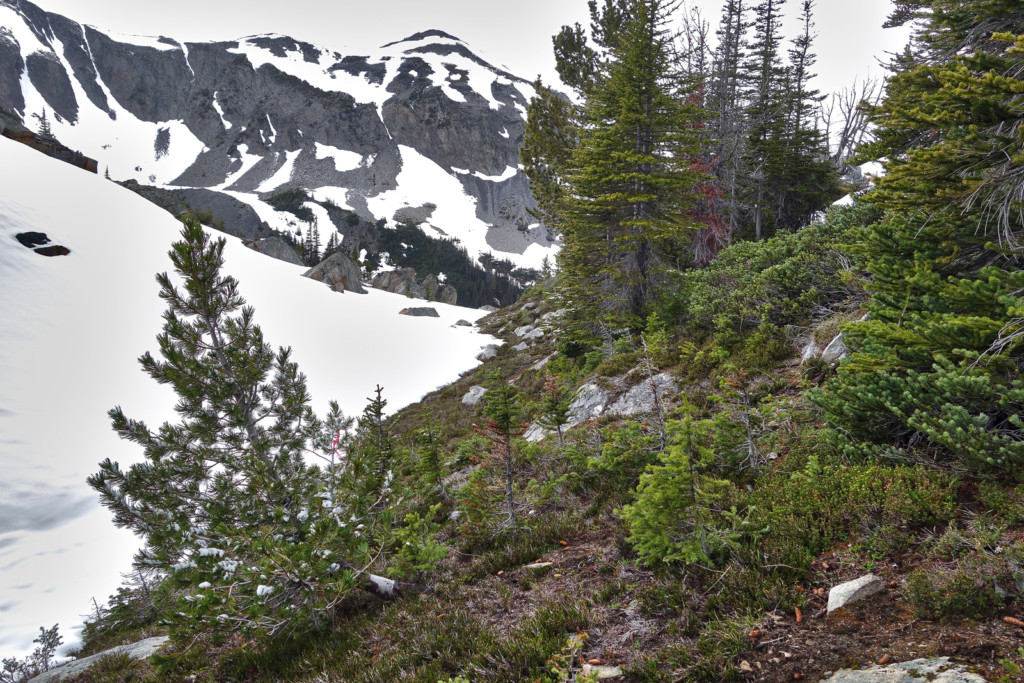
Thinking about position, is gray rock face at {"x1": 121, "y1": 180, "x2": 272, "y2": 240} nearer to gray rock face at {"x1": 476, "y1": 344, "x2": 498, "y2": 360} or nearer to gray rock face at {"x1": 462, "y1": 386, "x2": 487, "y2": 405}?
gray rock face at {"x1": 476, "y1": 344, "x2": 498, "y2": 360}

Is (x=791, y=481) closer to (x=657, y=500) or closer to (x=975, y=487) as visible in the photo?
(x=975, y=487)

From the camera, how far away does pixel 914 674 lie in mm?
2020

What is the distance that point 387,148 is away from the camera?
5620 inches

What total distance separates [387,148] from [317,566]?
162 metres

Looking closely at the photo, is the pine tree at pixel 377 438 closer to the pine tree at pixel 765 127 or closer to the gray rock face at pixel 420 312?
the pine tree at pixel 765 127

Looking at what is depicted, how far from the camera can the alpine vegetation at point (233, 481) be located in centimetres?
404

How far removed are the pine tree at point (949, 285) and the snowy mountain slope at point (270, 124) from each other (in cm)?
11683

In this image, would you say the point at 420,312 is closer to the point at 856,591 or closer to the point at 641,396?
the point at 641,396

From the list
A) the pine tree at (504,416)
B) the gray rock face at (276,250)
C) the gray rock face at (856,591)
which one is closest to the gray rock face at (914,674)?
the gray rock face at (856,591)

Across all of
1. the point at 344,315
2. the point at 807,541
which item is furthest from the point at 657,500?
the point at 344,315

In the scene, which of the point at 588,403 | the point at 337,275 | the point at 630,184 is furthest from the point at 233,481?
the point at 337,275

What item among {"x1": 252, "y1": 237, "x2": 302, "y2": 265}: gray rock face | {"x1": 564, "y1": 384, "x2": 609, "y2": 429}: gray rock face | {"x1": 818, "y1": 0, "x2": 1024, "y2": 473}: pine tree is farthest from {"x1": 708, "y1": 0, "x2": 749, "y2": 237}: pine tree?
{"x1": 252, "y1": 237, "x2": 302, "y2": 265}: gray rock face

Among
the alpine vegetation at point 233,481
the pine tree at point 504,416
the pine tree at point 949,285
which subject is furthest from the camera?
the pine tree at point 504,416

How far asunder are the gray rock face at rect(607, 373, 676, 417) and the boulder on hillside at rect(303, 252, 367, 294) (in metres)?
35.3
